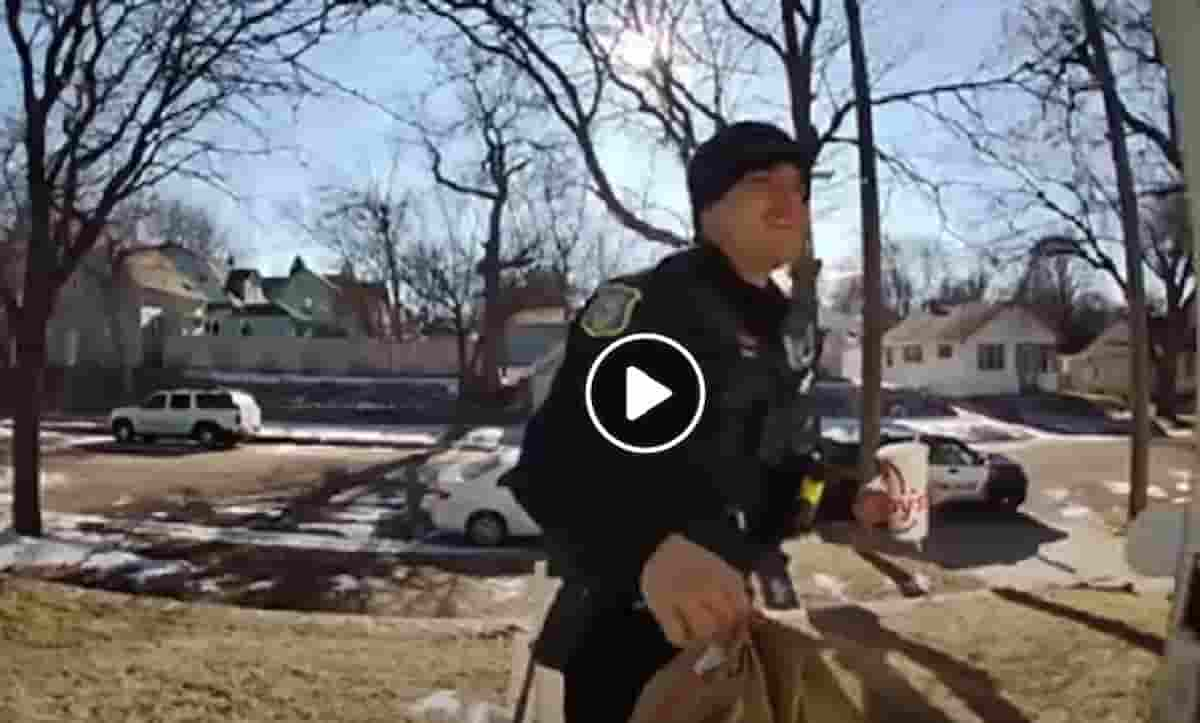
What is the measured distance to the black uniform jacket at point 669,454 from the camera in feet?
1.73

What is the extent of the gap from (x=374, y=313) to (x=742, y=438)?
14.9 ft

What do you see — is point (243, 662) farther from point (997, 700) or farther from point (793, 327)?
point (793, 327)

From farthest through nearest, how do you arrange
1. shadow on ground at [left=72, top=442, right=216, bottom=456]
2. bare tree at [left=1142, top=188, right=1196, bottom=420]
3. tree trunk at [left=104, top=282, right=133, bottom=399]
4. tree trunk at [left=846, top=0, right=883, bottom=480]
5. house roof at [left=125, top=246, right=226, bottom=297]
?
1. shadow on ground at [left=72, top=442, right=216, bottom=456]
2. tree trunk at [left=104, top=282, right=133, bottom=399]
3. house roof at [left=125, top=246, right=226, bottom=297]
4. bare tree at [left=1142, top=188, right=1196, bottom=420]
5. tree trunk at [left=846, top=0, right=883, bottom=480]

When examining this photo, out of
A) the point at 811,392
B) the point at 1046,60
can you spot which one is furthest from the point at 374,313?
the point at 811,392

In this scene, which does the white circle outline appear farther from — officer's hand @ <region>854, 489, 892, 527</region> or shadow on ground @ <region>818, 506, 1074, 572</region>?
shadow on ground @ <region>818, 506, 1074, 572</region>

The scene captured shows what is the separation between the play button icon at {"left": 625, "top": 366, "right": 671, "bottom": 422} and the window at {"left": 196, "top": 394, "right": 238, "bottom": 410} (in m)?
8.25

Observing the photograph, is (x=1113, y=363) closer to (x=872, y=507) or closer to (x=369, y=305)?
(x=872, y=507)

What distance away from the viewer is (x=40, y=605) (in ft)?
9.38

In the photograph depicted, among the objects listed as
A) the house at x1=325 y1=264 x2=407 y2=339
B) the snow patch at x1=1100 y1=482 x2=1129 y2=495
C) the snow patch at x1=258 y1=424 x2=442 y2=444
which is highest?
the house at x1=325 y1=264 x2=407 y2=339

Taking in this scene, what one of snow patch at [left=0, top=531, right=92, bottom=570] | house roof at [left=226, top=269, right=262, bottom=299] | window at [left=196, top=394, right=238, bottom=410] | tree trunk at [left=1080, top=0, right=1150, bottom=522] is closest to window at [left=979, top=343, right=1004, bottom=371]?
tree trunk at [left=1080, top=0, right=1150, bottom=522]

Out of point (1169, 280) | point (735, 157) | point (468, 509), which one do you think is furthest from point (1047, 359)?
point (735, 157)

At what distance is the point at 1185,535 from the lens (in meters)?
0.86

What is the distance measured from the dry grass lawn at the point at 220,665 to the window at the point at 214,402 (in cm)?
545

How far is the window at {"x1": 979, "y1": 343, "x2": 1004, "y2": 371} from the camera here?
156 inches
